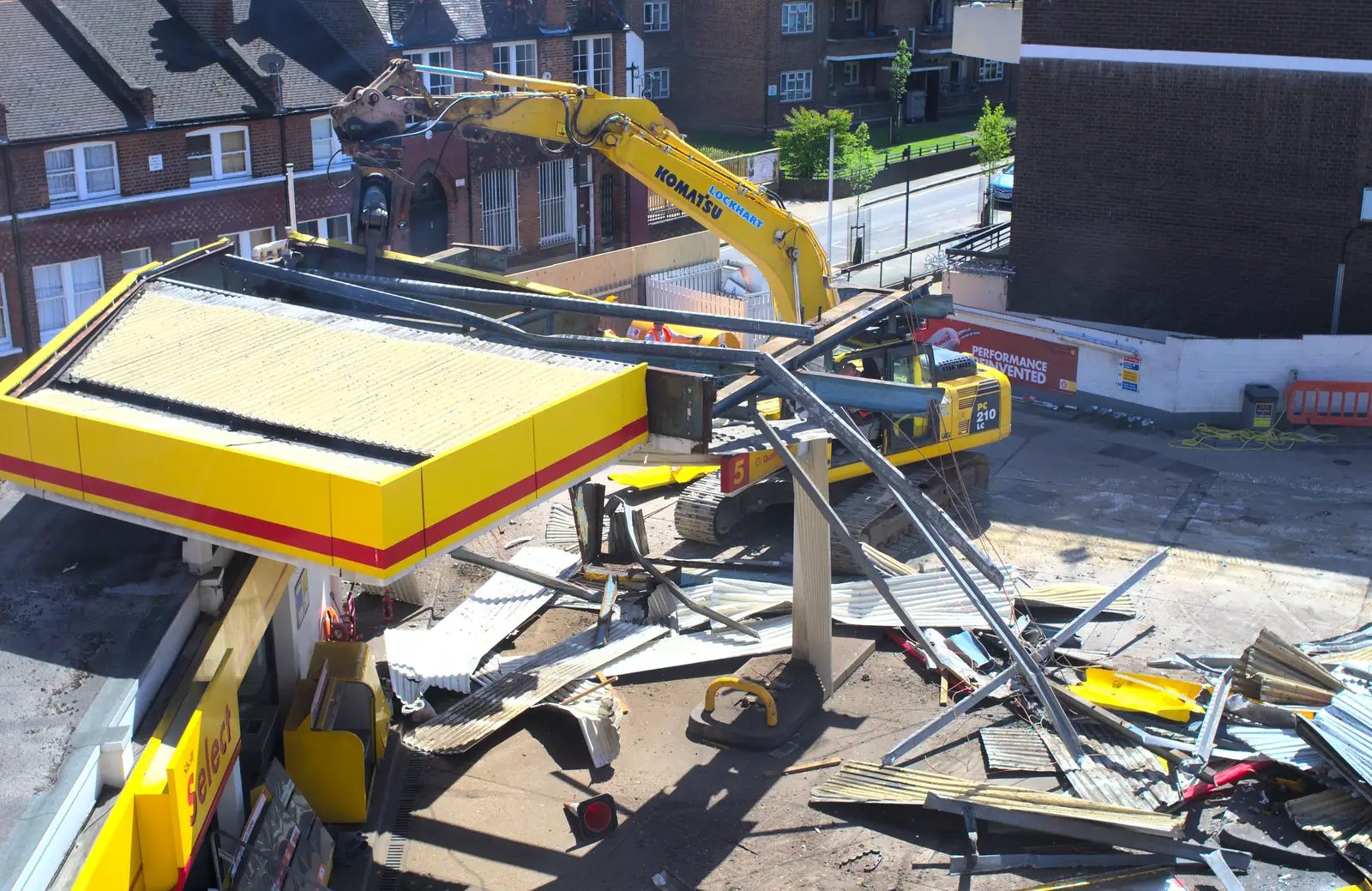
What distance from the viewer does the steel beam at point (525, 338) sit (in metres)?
13.7

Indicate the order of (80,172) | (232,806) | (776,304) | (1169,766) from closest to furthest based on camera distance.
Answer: (232,806) → (1169,766) → (776,304) → (80,172)

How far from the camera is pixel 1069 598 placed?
18500 mm

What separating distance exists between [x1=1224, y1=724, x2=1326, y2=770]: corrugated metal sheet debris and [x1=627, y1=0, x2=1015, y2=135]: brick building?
47.1 meters

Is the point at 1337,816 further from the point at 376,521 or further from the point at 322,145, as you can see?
the point at 322,145

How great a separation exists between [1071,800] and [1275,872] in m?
1.88

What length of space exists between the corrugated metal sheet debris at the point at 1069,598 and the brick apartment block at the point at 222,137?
1316cm

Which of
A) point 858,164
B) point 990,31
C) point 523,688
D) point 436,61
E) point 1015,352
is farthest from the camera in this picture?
point 858,164

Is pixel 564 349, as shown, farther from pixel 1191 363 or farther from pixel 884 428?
pixel 1191 363

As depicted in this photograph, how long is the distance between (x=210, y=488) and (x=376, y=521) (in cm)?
159

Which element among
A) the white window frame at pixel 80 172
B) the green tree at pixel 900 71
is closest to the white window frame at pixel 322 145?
the white window frame at pixel 80 172

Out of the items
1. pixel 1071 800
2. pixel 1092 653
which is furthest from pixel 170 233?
pixel 1071 800

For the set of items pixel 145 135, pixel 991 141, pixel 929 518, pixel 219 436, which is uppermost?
pixel 145 135

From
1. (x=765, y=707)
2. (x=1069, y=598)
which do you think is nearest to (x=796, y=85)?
(x=1069, y=598)

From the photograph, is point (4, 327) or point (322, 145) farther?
→ point (322, 145)
